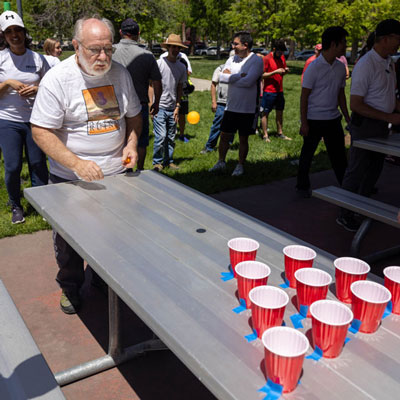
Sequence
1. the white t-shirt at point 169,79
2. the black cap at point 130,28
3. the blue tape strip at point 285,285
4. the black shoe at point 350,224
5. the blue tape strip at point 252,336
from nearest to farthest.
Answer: the blue tape strip at point 252,336 → the blue tape strip at point 285,285 → the black shoe at point 350,224 → the black cap at point 130,28 → the white t-shirt at point 169,79

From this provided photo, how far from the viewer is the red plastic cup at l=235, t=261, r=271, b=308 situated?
5.31 ft

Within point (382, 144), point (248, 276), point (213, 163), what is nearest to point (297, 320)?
point (248, 276)

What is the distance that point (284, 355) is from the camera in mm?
1214

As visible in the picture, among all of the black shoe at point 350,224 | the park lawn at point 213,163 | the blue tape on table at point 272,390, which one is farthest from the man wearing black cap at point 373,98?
the blue tape on table at point 272,390

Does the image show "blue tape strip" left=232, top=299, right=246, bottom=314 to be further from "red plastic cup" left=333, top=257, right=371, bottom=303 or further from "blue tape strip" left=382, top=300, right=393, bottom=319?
"blue tape strip" left=382, top=300, right=393, bottom=319

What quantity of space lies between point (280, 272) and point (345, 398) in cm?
71

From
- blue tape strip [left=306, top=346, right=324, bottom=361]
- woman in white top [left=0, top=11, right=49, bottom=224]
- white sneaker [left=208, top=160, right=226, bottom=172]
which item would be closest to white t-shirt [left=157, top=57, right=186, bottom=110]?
white sneaker [left=208, top=160, right=226, bottom=172]

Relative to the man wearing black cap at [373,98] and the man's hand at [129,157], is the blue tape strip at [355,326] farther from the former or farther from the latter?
the man wearing black cap at [373,98]

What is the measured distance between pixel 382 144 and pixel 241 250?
2.80 metres

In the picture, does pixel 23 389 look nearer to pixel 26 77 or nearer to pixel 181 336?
pixel 181 336

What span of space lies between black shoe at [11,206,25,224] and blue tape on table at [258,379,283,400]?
4.01 meters

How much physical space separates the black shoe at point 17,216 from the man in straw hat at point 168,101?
82.8 inches

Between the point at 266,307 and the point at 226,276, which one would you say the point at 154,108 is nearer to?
the point at 226,276

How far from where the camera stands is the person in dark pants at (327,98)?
504 centimetres
